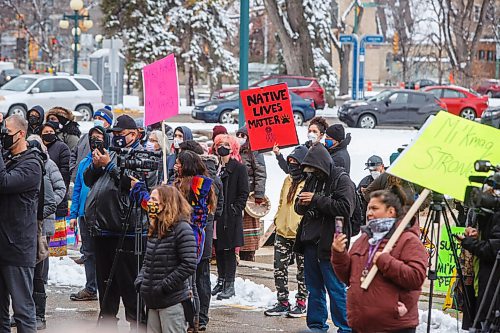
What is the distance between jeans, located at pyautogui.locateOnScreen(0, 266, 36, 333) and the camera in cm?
812

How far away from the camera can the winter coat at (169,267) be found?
294 inches

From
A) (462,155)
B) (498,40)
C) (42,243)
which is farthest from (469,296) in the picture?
(498,40)

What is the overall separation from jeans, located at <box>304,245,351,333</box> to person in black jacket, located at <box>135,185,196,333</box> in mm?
1839

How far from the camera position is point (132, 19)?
45.7 m

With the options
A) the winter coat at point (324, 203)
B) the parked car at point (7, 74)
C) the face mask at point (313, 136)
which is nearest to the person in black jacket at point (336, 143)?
the face mask at point (313, 136)

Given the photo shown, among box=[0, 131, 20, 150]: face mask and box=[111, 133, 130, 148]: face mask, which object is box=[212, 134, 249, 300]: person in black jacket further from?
box=[0, 131, 20, 150]: face mask

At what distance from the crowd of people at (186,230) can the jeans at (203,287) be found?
0.01 m

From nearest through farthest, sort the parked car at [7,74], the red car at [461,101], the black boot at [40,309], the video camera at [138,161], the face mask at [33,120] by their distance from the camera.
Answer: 1. the video camera at [138,161]
2. the black boot at [40,309]
3. the face mask at [33,120]
4. the red car at [461,101]
5. the parked car at [7,74]

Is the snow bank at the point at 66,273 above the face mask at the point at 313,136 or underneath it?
underneath

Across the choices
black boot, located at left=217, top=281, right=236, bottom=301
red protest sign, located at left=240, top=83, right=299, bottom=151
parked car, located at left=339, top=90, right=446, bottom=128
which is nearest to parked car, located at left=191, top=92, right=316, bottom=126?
parked car, located at left=339, top=90, right=446, bottom=128

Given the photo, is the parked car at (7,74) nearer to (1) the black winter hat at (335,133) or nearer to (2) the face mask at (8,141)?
(1) the black winter hat at (335,133)

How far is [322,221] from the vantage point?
29.7 feet

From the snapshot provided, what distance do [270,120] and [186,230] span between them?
13.4 feet

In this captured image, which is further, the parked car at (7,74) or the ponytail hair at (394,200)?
the parked car at (7,74)
